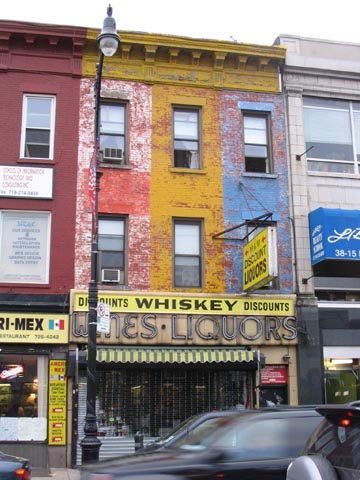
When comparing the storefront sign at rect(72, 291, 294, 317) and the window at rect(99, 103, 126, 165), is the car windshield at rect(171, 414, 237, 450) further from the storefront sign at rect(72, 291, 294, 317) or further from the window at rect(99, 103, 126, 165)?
the window at rect(99, 103, 126, 165)

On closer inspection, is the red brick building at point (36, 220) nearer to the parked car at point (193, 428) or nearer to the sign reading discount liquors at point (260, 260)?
the sign reading discount liquors at point (260, 260)

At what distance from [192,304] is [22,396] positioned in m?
4.94

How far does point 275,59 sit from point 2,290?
34.3ft

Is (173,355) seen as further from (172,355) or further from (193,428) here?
(193,428)

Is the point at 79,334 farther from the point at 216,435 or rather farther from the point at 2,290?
the point at 216,435

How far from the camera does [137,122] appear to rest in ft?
57.9

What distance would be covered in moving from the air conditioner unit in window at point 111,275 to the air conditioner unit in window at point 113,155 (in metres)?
3.14

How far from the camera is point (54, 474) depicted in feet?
46.6

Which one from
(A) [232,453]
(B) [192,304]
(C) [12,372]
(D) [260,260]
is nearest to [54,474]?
(C) [12,372]

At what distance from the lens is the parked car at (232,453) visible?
23.4 ft

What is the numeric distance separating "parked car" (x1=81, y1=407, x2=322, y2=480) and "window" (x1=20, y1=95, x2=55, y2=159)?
35.9ft

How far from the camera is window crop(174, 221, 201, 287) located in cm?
1714

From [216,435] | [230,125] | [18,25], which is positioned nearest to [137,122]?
[230,125]

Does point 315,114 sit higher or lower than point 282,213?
higher
